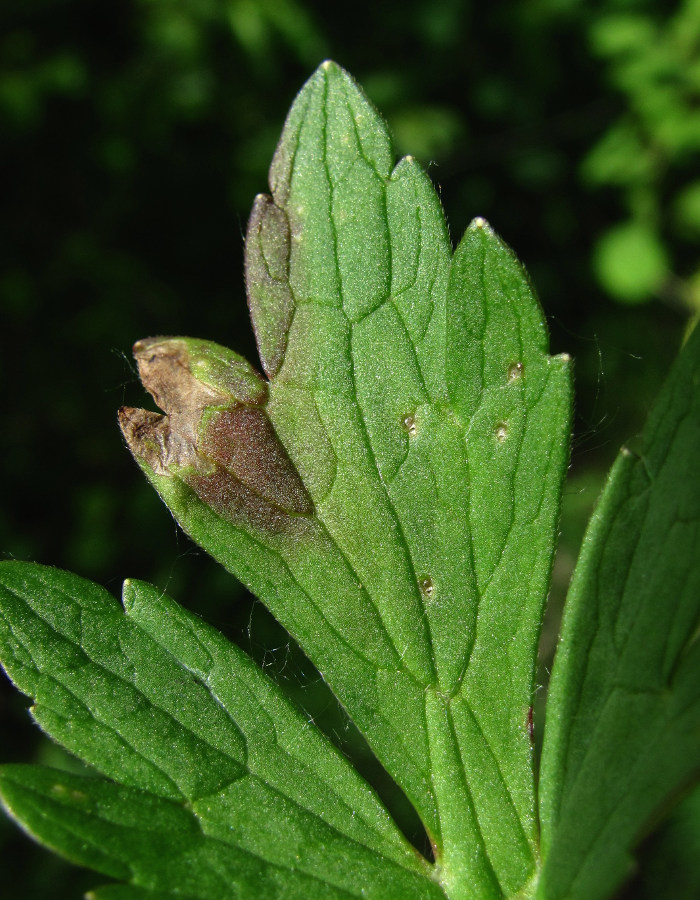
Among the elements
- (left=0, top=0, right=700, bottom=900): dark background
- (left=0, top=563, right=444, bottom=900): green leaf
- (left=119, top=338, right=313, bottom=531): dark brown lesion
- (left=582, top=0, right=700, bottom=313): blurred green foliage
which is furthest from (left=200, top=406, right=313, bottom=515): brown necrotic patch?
(left=582, top=0, right=700, bottom=313): blurred green foliage

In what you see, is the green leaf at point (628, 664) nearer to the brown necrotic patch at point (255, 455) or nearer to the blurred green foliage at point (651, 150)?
the brown necrotic patch at point (255, 455)

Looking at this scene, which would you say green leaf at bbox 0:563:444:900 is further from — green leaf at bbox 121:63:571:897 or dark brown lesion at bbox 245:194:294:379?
dark brown lesion at bbox 245:194:294:379

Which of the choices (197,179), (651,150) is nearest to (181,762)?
(197,179)

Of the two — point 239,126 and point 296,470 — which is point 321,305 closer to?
point 296,470

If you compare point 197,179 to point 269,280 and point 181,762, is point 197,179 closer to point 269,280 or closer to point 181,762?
point 269,280

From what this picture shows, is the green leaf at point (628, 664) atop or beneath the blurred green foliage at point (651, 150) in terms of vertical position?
atop

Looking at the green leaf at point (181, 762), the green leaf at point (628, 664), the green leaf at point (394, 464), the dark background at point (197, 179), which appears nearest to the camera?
the green leaf at point (628, 664)

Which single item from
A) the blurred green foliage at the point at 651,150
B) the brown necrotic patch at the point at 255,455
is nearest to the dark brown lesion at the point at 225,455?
the brown necrotic patch at the point at 255,455

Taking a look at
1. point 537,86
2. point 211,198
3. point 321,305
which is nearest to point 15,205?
point 211,198
